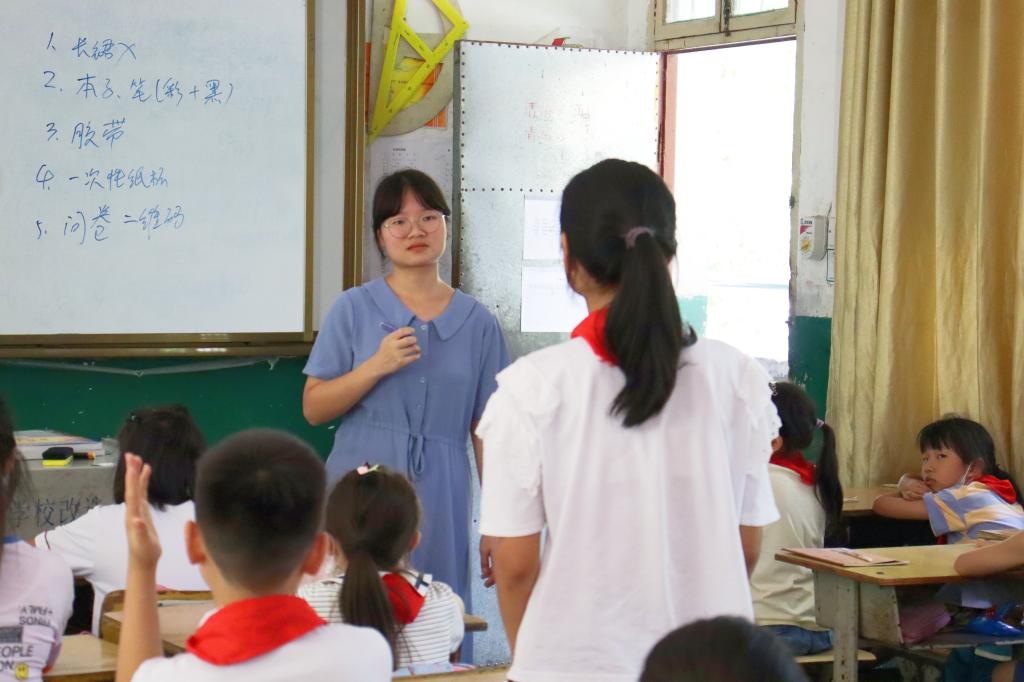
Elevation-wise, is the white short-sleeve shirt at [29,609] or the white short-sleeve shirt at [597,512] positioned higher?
the white short-sleeve shirt at [597,512]

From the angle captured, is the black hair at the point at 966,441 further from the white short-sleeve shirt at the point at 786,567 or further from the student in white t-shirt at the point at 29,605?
the student in white t-shirt at the point at 29,605

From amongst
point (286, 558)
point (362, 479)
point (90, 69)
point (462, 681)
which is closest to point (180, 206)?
point (90, 69)

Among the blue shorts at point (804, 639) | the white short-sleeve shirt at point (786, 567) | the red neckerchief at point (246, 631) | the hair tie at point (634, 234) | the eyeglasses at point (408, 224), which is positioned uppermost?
the eyeglasses at point (408, 224)

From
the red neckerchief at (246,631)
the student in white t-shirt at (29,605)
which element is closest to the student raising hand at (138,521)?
the red neckerchief at (246,631)

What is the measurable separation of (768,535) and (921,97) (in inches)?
67.0

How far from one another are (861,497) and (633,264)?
252cm

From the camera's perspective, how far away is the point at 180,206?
3998 millimetres

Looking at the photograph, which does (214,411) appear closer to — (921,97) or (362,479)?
(362,479)

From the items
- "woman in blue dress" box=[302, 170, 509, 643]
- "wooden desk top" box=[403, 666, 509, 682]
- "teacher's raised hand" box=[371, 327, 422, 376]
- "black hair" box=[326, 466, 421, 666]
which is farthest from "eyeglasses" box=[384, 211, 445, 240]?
"wooden desk top" box=[403, 666, 509, 682]

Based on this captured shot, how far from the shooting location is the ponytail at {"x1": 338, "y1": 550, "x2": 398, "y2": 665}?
7.07 ft

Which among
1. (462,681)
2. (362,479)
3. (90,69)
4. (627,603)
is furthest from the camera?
(90,69)

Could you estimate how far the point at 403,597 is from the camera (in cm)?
226

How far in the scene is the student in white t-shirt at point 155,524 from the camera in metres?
2.65

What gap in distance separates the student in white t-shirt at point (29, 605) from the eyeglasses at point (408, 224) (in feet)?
3.47
